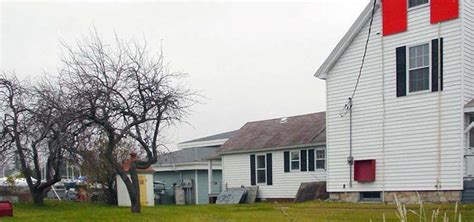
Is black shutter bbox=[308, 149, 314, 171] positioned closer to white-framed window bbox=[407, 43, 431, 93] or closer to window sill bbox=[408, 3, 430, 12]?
white-framed window bbox=[407, 43, 431, 93]

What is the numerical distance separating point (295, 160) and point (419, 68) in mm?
8695

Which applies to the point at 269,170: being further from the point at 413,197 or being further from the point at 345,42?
the point at 413,197

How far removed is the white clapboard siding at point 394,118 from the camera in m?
16.0

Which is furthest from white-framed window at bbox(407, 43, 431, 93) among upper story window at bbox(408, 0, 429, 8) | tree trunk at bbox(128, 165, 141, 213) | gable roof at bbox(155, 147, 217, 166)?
gable roof at bbox(155, 147, 217, 166)

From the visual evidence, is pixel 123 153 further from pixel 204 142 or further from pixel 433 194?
pixel 433 194

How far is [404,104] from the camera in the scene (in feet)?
56.6

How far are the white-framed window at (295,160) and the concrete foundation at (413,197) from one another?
486 centimetres

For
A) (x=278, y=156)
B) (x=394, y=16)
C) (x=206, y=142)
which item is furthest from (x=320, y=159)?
(x=206, y=142)

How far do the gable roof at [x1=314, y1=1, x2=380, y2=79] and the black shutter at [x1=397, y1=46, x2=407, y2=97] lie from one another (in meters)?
1.77

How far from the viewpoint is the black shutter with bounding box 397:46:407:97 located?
17.3m

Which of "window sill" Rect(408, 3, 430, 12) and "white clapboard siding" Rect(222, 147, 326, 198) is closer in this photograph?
"window sill" Rect(408, 3, 430, 12)

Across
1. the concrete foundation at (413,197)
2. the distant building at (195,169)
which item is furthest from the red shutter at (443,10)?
the distant building at (195,169)

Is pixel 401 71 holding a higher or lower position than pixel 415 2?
lower

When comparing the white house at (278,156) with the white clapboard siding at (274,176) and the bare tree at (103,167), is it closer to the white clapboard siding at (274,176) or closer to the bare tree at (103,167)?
the white clapboard siding at (274,176)
